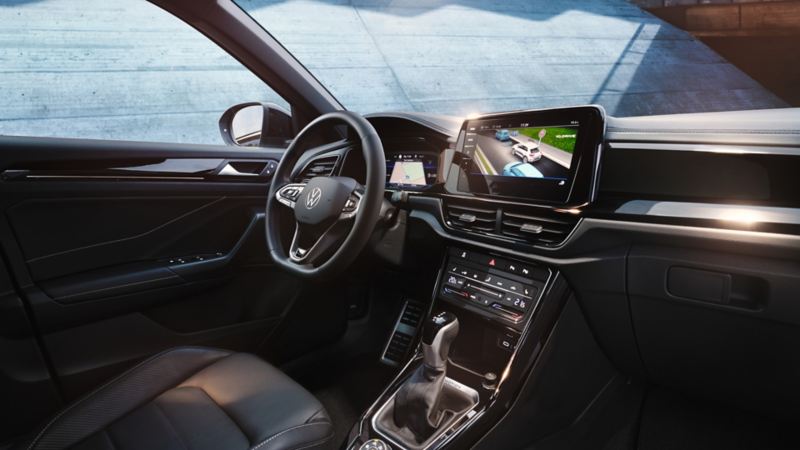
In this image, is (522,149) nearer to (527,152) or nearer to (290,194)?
(527,152)

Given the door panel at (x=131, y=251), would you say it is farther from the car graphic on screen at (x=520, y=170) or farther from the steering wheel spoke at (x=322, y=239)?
the car graphic on screen at (x=520, y=170)

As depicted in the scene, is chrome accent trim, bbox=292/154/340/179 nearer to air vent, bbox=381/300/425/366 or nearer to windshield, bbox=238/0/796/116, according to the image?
air vent, bbox=381/300/425/366

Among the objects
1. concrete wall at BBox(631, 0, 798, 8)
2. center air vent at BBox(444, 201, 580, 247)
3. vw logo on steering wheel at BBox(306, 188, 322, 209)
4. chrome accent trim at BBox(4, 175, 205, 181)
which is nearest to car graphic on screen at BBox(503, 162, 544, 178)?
center air vent at BBox(444, 201, 580, 247)

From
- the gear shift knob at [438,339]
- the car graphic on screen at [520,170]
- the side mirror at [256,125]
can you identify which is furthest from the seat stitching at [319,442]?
the side mirror at [256,125]

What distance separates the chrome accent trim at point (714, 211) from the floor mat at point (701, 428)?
0.81m

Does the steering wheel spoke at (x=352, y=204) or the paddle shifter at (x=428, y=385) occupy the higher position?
the steering wheel spoke at (x=352, y=204)

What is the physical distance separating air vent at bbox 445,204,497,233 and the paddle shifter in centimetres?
32

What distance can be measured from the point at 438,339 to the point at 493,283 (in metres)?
0.26

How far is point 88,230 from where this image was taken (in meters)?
1.86

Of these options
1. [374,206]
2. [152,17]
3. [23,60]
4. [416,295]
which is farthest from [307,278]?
[152,17]

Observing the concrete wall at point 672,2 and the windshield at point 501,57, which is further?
the concrete wall at point 672,2

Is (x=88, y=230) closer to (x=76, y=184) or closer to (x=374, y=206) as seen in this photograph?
(x=76, y=184)

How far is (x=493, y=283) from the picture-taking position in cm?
177

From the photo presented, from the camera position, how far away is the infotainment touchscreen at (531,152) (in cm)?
157
